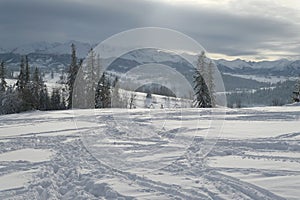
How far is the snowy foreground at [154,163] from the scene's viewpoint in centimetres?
873

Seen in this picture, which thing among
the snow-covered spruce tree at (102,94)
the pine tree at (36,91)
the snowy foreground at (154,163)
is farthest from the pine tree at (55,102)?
the snowy foreground at (154,163)

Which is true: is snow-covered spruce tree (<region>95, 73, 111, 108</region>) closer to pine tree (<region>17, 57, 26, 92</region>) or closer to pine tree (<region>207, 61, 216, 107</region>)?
pine tree (<region>17, 57, 26, 92</region>)

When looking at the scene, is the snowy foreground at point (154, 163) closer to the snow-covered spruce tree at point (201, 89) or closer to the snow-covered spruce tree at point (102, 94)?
the snow-covered spruce tree at point (201, 89)

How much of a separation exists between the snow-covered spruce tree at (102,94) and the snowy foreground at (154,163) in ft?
116

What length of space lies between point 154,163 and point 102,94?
45490 mm

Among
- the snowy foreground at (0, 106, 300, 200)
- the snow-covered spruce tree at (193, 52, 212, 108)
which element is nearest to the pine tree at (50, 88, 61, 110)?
the snow-covered spruce tree at (193, 52, 212, 108)

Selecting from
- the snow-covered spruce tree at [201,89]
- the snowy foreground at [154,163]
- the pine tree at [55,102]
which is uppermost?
the snow-covered spruce tree at [201,89]

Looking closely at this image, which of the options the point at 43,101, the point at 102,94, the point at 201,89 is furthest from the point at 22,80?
the point at 201,89

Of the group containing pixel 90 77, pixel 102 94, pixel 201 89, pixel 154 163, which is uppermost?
pixel 90 77

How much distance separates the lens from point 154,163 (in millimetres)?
11906

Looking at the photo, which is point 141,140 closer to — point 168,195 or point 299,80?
point 168,195

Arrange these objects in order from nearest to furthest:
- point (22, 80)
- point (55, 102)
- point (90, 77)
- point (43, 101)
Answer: point (90, 77)
point (22, 80)
point (43, 101)
point (55, 102)

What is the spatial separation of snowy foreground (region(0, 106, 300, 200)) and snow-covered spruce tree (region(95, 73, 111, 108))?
3527 cm

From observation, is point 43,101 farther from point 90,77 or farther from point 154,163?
point 154,163
